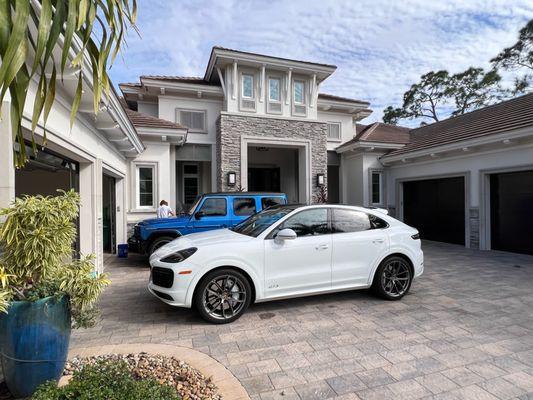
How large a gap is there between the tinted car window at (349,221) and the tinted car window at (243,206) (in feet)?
11.9

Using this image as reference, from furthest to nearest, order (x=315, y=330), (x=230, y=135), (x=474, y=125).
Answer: (x=230, y=135)
(x=474, y=125)
(x=315, y=330)

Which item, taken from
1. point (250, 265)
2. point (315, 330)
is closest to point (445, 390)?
point (315, 330)

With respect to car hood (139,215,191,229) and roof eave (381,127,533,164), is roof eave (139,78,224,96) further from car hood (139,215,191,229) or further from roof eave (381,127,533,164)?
roof eave (381,127,533,164)

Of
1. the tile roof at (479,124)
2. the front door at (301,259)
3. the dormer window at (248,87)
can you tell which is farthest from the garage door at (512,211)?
the dormer window at (248,87)

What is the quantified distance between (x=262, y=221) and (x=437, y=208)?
32.1 ft

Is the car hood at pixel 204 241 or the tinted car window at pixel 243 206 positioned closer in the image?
the car hood at pixel 204 241

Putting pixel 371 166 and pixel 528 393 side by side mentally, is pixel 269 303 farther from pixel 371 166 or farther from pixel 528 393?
pixel 371 166

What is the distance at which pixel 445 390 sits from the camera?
9.20 ft

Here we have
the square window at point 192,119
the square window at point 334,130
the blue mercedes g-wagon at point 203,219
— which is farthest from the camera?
the square window at point 334,130

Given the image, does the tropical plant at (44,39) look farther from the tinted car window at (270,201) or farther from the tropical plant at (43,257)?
the tinted car window at (270,201)

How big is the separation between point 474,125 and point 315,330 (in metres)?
11.0

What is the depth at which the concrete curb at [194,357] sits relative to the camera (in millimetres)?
2758

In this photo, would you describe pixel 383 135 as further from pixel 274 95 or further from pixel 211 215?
pixel 211 215

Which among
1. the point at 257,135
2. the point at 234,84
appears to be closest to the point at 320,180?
the point at 257,135
